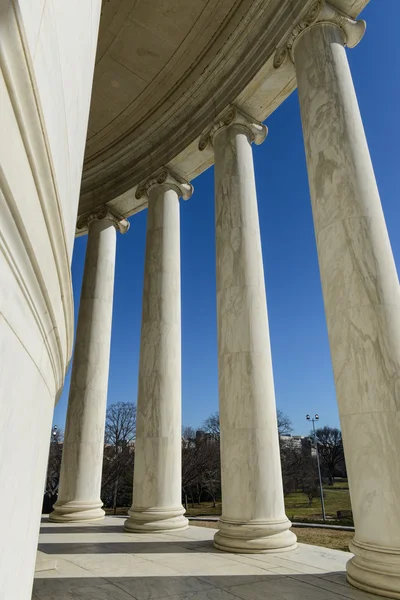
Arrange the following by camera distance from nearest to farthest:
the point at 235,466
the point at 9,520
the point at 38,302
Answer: the point at 9,520 < the point at 38,302 < the point at 235,466

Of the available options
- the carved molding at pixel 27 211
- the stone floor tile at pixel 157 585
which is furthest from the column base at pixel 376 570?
the carved molding at pixel 27 211

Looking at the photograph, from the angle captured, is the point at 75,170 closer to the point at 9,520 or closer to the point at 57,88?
the point at 57,88

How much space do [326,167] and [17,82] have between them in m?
160

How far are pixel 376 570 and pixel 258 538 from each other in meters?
67.8

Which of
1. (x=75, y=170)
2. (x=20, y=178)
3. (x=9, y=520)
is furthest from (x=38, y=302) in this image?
(x=75, y=170)

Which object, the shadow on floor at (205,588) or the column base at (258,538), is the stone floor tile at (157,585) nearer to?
the shadow on floor at (205,588)

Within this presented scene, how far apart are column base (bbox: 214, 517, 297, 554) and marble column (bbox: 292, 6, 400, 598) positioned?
51.0 metres

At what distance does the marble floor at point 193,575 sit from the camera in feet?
410

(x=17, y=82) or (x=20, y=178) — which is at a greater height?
(x=17, y=82)

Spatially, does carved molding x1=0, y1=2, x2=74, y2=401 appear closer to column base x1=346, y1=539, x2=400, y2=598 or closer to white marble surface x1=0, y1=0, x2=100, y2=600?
white marble surface x1=0, y1=0, x2=100, y2=600

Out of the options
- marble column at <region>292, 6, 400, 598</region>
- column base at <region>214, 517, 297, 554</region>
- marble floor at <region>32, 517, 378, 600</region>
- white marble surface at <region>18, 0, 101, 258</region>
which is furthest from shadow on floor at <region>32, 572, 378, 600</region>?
Result: white marble surface at <region>18, 0, 101, 258</region>

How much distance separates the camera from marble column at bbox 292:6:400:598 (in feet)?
415

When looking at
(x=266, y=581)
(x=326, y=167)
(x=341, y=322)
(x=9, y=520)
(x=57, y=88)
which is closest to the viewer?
(x=9, y=520)

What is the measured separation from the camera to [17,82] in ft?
105
